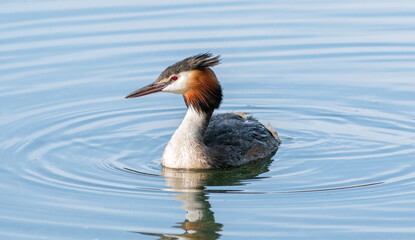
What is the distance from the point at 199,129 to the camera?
1176 cm

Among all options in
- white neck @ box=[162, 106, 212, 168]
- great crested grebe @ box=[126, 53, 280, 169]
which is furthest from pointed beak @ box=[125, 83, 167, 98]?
white neck @ box=[162, 106, 212, 168]

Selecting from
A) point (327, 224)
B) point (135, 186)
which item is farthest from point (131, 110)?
point (327, 224)

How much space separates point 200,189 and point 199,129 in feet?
3.47

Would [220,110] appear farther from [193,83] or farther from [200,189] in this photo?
[200,189]

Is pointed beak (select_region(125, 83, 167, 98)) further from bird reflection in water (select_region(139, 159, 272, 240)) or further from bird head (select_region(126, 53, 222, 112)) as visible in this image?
bird reflection in water (select_region(139, 159, 272, 240))

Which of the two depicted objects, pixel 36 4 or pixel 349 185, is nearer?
pixel 349 185

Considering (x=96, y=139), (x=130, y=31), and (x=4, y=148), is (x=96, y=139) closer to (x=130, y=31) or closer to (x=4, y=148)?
(x=4, y=148)

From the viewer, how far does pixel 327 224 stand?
31.1ft

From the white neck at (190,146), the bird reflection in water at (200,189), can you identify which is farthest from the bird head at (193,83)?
the bird reflection in water at (200,189)

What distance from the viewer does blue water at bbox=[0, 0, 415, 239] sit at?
9820mm

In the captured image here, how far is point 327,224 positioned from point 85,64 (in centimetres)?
677

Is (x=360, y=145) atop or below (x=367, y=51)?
below

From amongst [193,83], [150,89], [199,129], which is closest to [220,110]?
[199,129]

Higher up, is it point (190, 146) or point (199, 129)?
point (199, 129)
